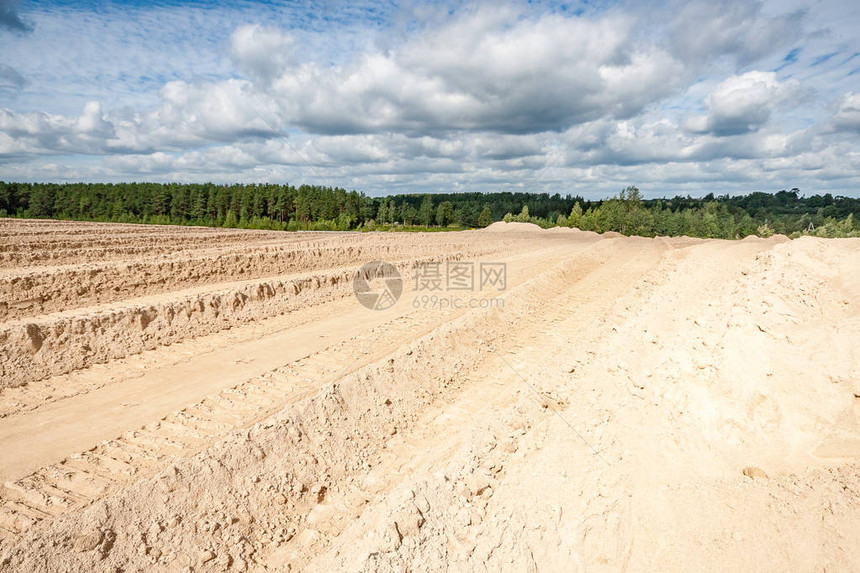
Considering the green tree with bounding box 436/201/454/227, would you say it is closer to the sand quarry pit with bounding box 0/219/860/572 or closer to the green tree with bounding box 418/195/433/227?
the green tree with bounding box 418/195/433/227

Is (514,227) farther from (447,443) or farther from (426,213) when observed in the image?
(447,443)

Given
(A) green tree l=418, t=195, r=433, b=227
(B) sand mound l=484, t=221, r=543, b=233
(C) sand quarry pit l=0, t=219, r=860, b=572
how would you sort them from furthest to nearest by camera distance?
(A) green tree l=418, t=195, r=433, b=227 → (B) sand mound l=484, t=221, r=543, b=233 → (C) sand quarry pit l=0, t=219, r=860, b=572

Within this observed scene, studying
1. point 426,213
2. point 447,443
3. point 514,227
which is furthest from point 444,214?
point 447,443

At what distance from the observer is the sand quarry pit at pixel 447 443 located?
3.74 m

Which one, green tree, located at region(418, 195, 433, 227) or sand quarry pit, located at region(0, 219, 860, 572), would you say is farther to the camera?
green tree, located at region(418, 195, 433, 227)

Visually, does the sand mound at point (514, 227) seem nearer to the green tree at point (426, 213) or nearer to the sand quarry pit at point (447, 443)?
the green tree at point (426, 213)

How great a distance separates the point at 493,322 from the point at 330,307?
5.00 m

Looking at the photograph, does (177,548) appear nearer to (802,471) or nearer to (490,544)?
(490,544)

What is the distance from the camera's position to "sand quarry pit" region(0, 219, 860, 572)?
374cm

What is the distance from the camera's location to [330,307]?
1305 centimetres

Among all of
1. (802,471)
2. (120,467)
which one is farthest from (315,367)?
(802,471)

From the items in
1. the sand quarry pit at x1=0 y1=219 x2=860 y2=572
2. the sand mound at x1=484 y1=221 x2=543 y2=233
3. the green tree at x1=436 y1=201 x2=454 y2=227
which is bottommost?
the sand quarry pit at x1=0 y1=219 x2=860 y2=572

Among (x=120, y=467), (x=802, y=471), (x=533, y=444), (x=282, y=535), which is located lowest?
(x=282, y=535)

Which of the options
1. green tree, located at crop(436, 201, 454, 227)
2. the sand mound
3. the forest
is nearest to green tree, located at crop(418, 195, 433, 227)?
green tree, located at crop(436, 201, 454, 227)
